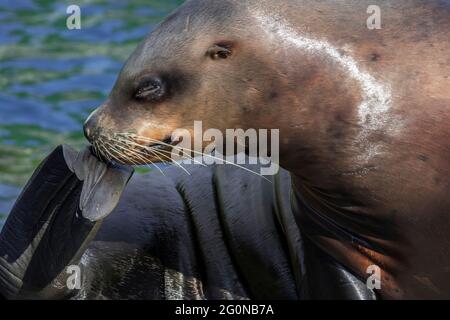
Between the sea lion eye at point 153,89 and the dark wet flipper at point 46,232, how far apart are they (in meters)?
0.62

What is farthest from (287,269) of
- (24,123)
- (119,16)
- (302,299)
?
(119,16)

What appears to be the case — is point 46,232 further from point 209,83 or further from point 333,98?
point 333,98

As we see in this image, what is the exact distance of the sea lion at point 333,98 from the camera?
7203 mm

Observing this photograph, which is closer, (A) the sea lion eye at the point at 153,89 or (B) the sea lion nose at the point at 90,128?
(A) the sea lion eye at the point at 153,89

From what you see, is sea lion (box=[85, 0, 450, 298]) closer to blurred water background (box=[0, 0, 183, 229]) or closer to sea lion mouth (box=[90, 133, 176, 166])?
sea lion mouth (box=[90, 133, 176, 166])

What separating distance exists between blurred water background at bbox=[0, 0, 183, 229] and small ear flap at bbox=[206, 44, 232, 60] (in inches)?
153

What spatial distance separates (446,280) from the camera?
7.37 m

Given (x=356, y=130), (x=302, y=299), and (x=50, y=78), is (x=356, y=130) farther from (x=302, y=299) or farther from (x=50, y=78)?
(x=50, y=78)

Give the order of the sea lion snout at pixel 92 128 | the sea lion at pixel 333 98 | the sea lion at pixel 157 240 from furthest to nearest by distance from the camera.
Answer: the sea lion at pixel 157 240 → the sea lion snout at pixel 92 128 → the sea lion at pixel 333 98

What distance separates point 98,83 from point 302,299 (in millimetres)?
5606

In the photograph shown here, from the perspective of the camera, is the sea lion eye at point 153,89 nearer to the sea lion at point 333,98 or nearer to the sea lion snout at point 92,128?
the sea lion at point 333,98

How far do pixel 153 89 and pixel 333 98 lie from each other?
0.97m

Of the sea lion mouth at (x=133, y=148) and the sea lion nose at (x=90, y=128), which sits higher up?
the sea lion nose at (x=90, y=128)

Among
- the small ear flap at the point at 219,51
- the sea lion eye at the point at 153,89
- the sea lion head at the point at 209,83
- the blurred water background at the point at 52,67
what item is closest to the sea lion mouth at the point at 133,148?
the sea lion head at the point at 209,83
